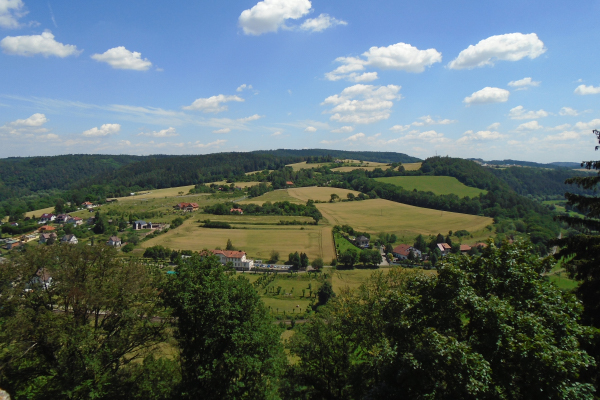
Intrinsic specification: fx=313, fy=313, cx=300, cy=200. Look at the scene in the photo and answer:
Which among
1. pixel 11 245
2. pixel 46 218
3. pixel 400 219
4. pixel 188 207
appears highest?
pixel 188 207

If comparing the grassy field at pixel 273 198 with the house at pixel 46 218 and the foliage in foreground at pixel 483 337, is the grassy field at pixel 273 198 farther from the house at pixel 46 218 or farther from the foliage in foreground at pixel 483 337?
the foliage in foreground at pixel 483 337

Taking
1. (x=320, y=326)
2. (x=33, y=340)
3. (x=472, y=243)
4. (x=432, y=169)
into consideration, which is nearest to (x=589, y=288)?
(x=320, y=326)

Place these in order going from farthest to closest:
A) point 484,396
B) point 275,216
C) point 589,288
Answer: point 275,216
point 589,288
point 484,396

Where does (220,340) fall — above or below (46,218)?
above

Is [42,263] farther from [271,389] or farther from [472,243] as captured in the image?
[472,243]

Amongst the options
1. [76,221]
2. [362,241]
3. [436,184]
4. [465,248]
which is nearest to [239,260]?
[362,241]

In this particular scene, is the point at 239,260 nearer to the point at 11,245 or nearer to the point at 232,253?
the point at 232,253

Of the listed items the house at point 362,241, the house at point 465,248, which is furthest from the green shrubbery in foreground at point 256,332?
the house at point 465,248
